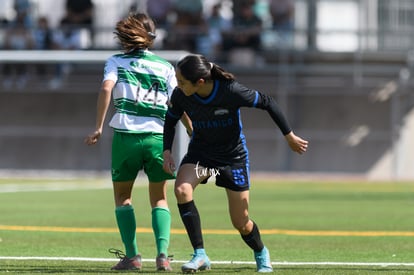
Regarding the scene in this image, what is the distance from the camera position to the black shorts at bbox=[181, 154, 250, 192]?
8.95 metres

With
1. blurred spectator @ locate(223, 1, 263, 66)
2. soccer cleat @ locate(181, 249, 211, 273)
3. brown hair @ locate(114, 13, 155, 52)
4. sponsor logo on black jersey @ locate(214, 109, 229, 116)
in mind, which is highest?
brown hair @ locate(114, 13, 155, 52)

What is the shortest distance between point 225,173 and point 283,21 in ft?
79.6

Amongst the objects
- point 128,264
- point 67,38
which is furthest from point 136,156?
point 67,38

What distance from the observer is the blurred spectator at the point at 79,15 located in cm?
3322

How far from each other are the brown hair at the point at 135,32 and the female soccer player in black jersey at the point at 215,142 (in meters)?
0.66

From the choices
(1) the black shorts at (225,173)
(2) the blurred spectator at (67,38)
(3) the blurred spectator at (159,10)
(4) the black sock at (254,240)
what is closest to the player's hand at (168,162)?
(1) the black shorts at (225,173)

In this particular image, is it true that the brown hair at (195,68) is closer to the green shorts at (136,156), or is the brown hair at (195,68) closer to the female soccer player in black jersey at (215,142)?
the female soccer player in black jersey at (215,142)

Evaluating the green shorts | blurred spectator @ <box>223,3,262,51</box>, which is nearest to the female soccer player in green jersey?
the green shorts

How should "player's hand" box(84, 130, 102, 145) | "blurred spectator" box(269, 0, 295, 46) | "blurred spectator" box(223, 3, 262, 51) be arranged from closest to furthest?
"player's hand" box(84, 130, 102, 145) < "blurred spectator" box(223, 3, 262, 51) < "blurred spectator" box(269, 0, 295, 46)

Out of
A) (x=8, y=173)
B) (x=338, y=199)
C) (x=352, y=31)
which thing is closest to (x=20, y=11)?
(x=8, y=173)

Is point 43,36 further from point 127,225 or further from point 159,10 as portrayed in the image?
point 127,225

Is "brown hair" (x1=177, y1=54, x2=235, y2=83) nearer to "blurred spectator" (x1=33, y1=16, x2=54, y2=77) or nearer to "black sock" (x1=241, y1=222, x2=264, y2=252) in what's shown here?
"black sock" (x1=241, y1=222, x2=264, y2=252)

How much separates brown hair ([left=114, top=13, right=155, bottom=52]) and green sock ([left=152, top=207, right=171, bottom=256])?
1390 millimetres

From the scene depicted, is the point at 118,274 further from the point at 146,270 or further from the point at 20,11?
the point at 20,11
